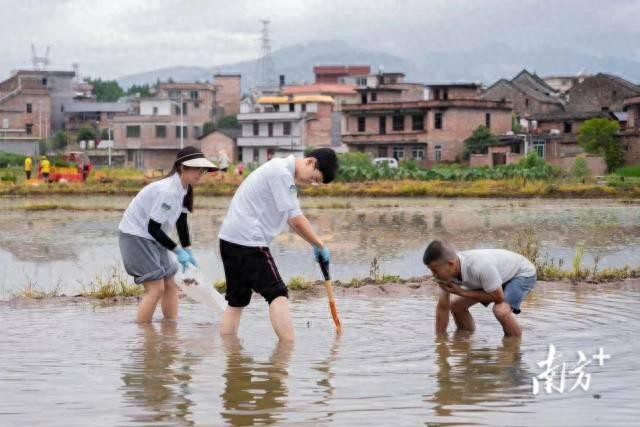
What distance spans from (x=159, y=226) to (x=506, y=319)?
8.64 feet

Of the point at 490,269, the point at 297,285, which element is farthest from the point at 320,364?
the point at 297,285

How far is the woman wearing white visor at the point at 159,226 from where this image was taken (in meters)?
8.16

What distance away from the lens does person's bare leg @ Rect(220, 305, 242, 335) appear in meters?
7.89

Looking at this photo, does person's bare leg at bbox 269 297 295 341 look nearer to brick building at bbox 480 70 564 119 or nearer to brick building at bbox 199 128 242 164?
brick building at bbox 199 128 242 164

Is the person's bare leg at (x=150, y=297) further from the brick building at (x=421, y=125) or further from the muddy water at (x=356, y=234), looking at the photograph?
the brick building at (x=421, y=125)

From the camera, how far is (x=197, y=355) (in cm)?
727

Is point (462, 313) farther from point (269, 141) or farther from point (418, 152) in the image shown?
point (269, 141)

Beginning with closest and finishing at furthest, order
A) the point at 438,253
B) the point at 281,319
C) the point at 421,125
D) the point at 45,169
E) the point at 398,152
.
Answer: the point at 438,253, the point at 281,319, the point at 45,169, the point at 421,125, the point at 398,152

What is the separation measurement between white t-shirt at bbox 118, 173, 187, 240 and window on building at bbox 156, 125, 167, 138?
2762 inches

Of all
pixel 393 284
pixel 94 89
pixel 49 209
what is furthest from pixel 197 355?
pixel 94 89

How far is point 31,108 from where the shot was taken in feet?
280

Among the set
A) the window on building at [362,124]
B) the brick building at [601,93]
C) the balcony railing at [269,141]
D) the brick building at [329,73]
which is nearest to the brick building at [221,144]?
the balcony railing at [269,141]

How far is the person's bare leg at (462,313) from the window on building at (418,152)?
55.8 meters

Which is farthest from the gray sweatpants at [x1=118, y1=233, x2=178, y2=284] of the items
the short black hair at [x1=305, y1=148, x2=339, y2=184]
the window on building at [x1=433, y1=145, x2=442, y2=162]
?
the window on building at [x1=433, y1=145, x2=442, y2=162]
